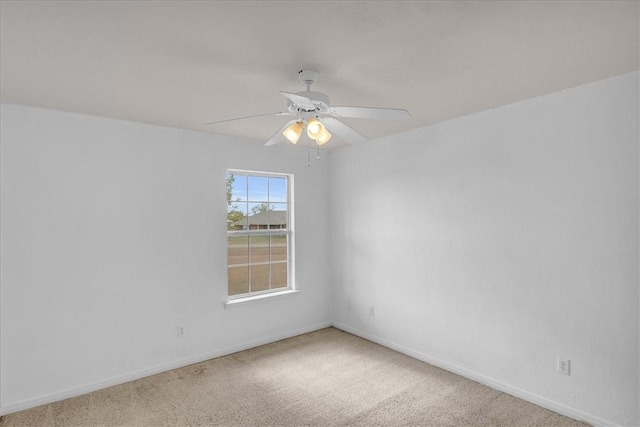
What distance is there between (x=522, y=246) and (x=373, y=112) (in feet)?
5.82

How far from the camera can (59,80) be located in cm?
233

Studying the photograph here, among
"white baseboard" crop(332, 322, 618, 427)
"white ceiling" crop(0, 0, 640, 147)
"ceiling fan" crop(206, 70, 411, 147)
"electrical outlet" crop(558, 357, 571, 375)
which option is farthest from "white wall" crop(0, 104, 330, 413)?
"electrical outlet" crop(558, 357, 571, 375)

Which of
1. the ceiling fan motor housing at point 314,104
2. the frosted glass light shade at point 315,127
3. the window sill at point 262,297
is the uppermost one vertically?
the ceiling fan motor housing at point 314,104

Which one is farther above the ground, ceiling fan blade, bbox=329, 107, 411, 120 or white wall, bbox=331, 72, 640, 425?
ceiling fan blade, bbox=329, 107, 411, 120

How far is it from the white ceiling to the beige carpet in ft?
7.76

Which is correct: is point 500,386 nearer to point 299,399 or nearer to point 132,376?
point 299,399

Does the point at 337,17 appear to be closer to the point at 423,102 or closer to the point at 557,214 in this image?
the point at 423,102

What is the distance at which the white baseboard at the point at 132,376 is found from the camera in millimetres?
2794

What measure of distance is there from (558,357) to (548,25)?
2312mm

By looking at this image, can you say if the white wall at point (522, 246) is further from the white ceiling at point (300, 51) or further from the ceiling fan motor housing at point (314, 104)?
the ceiling fan motor housing at point (314, 104)

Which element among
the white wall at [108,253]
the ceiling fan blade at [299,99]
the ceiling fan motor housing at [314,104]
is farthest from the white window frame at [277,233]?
the ceiling fan blade at [299,99]

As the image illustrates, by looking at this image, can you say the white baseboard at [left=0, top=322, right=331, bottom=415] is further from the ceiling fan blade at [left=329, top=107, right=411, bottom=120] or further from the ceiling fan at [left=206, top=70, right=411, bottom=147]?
the ceiling fan blade at [left=329, top=107, right=411, bottom=120]

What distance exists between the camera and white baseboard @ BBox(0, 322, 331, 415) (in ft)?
9.17

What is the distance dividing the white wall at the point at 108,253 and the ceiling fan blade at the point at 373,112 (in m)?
2.08
